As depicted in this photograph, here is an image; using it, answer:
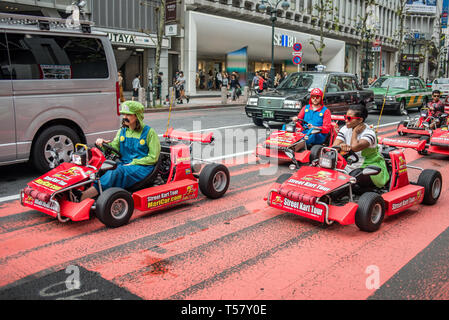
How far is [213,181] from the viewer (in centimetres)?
616

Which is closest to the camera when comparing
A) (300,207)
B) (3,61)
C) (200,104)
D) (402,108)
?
(300,207)

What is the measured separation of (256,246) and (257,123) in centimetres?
1031

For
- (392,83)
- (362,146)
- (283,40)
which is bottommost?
(362,146)

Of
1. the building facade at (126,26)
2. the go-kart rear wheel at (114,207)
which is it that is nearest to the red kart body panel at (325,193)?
the go-kart rear wheel at (114,207)

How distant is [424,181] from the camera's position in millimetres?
6020

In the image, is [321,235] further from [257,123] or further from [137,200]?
[257,123]

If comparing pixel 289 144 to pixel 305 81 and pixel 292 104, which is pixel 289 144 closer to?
pixel 292 104

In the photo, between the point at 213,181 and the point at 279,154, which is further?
the point at 279,154

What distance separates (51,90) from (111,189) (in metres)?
3.13

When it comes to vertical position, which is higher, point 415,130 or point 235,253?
point 415,130

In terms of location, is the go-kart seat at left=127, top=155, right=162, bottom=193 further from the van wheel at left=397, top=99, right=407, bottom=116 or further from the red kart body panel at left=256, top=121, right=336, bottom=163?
the van wheel at left=397, top=99, right=407, bottom=116

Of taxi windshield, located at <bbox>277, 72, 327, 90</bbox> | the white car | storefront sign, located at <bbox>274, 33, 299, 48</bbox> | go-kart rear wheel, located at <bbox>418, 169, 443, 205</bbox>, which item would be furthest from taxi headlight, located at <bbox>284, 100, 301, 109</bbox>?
storefront sign, located at <bbox>274, 33, 299, 48</bbox>

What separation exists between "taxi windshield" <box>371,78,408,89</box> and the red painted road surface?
1641cm

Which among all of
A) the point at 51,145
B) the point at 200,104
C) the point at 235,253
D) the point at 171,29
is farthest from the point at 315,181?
the point at 171,29
